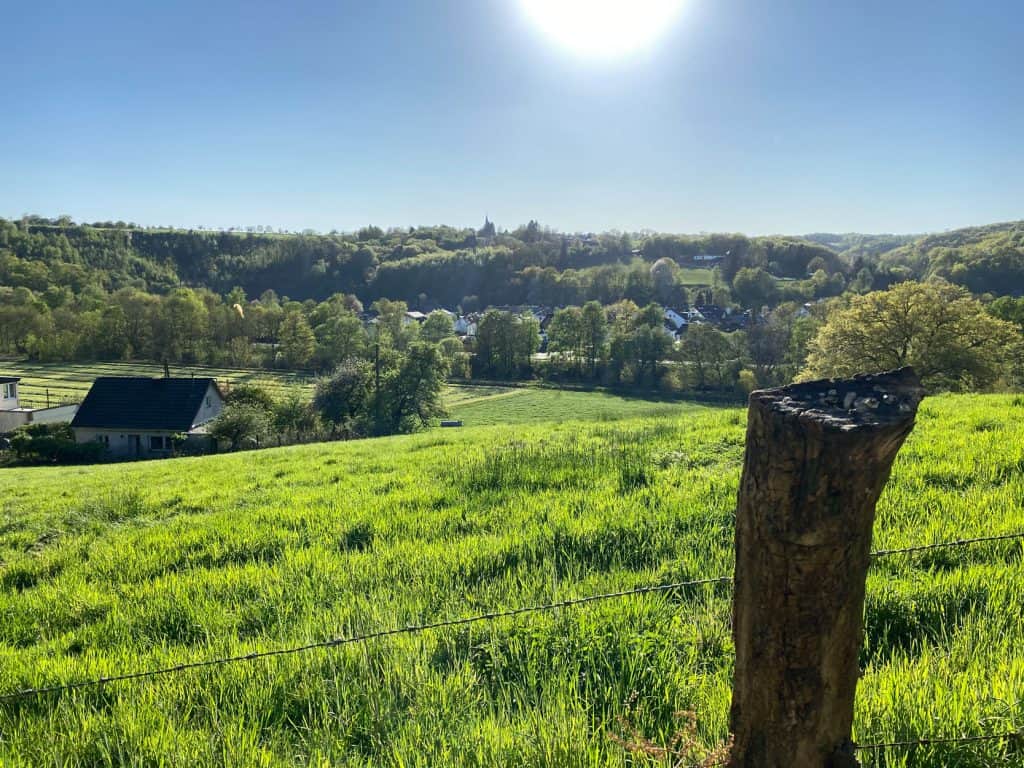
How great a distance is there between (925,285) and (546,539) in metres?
34.4

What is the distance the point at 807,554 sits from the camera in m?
1.69

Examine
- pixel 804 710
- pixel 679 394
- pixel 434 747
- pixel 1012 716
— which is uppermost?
pixel 804 710

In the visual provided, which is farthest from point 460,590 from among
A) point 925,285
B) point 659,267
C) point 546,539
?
point 659,267

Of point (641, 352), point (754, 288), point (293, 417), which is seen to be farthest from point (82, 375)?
point (754, 288)

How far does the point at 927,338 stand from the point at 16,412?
65.6m

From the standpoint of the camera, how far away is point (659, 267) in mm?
155125

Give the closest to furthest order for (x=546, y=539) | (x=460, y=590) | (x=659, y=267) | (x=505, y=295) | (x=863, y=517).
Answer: (x=863, y=517), (x=460, y=590), (x=546, y=539), (x=659, y=267), (x=505, y=295)

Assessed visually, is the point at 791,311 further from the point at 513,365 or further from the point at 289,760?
the point at 289,760

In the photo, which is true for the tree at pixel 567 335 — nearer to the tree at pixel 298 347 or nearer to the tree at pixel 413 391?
the tree at pixel 298 347

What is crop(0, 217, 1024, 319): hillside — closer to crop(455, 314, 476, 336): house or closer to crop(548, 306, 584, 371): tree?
crop(455, 314, 476, 336): house

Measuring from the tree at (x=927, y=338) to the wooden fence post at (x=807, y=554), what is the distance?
32.7 meters

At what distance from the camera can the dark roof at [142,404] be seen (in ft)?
141

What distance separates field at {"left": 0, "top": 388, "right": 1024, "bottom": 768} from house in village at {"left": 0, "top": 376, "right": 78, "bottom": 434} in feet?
171

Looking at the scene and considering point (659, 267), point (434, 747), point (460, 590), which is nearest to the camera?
point (434, 747)
